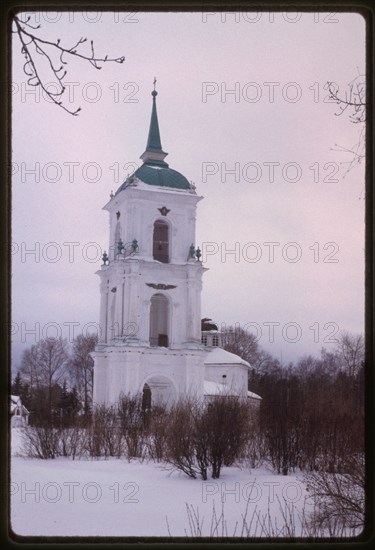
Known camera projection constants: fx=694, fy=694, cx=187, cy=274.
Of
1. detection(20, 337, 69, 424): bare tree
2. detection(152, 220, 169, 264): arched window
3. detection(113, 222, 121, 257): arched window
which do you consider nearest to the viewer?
detection(20, 337, 69, 424): bare tree

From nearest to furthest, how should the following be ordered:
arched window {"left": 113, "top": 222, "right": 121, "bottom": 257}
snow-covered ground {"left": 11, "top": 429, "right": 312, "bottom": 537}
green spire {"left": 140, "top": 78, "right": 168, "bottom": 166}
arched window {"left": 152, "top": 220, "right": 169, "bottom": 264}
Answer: snow-covered ground {"left": 11, "top": 429, "right": 312, "bottom": 537} < arched window {"left": 113, "top": 222, "right": 121, "bottom": 257} < arched window {"left": 152, "top": 220, "right": 169, "bottom": 264} < green spire {"left": 140, "top": 78, "right": 168, "bottom": 166}

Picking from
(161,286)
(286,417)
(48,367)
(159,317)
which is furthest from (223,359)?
(286,417)

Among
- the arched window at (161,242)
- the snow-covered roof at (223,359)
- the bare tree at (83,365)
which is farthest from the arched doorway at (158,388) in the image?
the snow-covered roof at (223,359)

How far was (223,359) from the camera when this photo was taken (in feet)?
109

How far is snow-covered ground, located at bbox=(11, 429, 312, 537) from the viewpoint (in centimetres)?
490

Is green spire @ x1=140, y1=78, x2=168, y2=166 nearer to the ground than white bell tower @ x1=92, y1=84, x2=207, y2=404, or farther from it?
farther from it

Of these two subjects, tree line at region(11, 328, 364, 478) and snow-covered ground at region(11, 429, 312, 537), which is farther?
tree line at region(11, 328, 364, 478)

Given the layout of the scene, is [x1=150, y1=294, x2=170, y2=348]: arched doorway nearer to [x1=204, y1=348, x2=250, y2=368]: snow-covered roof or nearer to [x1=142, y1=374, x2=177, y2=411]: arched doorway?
[x1=142, y1=374, x2=177, y2=411]: arched doorway

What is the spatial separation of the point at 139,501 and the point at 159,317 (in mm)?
18066

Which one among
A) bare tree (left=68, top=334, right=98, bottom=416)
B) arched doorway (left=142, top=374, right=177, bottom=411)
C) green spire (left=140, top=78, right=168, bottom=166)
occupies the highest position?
green spire (left=140, top=78, right=168, bottom=166)

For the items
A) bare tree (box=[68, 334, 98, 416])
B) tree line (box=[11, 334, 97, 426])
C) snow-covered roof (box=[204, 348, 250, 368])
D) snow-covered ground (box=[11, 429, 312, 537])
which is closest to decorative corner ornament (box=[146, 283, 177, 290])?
bare tree (box=[68, 334, 98, 416])

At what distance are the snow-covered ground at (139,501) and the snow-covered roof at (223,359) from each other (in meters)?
22.6
